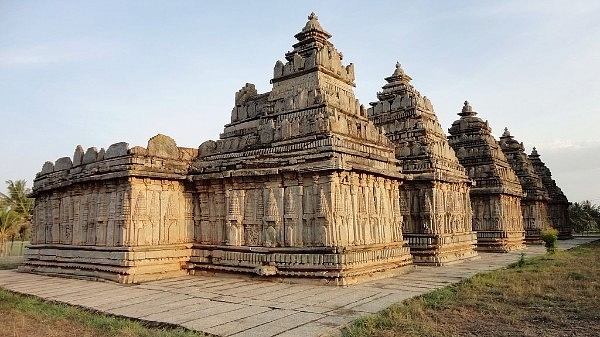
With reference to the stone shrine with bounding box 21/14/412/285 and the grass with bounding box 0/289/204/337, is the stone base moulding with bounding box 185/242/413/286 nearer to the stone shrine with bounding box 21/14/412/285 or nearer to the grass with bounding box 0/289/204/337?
the stone shrine with bounding box 21/14/412/285

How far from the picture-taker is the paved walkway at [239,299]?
863 centimetres

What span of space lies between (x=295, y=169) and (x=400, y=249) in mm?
5457

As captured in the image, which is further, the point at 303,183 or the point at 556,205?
the point at 556,205

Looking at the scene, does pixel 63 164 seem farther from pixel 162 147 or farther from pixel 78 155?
pixel 162 147

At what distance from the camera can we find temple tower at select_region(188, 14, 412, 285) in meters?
14.1

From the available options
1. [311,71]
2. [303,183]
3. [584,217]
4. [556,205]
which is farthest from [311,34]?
[584,217]

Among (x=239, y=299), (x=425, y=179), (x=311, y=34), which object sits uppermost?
(x=311, y=34)

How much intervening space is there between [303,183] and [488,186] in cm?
1825

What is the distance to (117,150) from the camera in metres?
16.1

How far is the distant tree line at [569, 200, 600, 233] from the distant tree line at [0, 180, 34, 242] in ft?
220

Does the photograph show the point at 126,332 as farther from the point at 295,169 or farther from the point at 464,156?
the point at 464,156

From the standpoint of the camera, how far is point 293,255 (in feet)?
46.8

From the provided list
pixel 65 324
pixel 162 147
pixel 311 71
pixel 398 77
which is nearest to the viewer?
pixel 65 324

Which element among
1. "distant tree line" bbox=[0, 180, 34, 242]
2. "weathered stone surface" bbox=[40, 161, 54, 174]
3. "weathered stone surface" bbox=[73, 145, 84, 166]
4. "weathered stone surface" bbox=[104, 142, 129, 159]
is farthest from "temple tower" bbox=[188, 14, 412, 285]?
"distant tree line" bbox=[0, 180, 34, 242]
